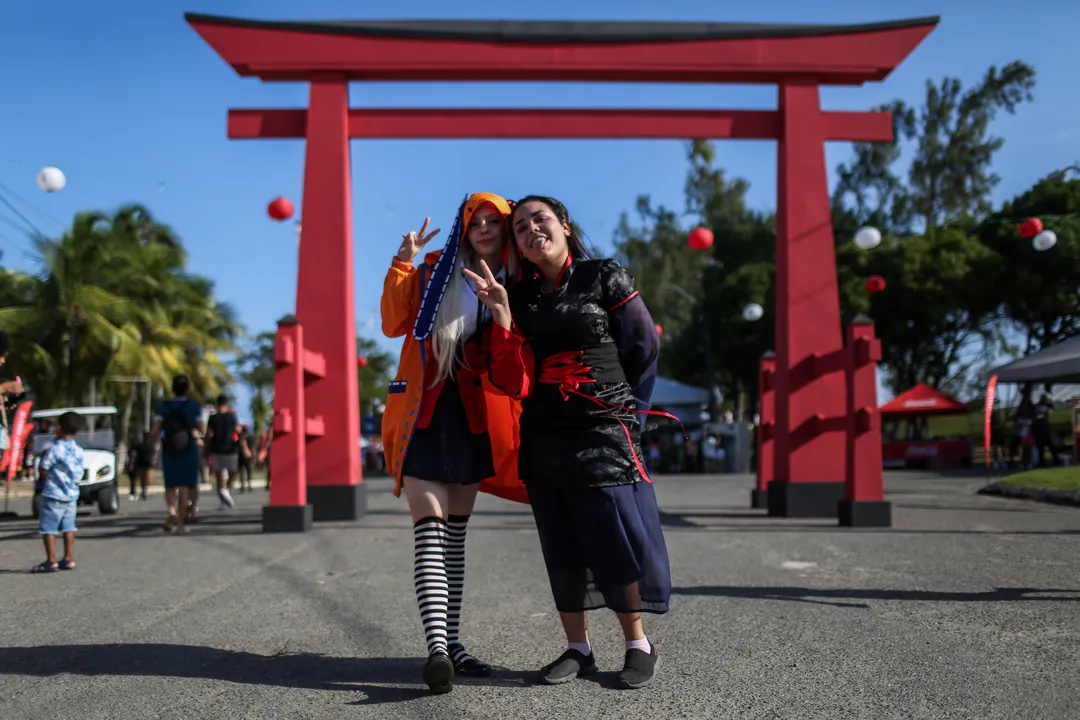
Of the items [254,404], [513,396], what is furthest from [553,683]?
[254,404]

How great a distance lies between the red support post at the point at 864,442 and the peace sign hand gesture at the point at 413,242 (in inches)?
257

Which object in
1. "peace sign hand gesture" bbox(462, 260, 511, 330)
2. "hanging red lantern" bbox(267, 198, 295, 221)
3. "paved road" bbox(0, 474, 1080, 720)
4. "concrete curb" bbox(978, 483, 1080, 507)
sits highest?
"hanging red lantern" bbox(267, 198, 295, 221)

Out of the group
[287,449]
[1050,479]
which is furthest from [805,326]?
[287,449]

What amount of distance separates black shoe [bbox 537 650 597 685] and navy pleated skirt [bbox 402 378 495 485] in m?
0.72

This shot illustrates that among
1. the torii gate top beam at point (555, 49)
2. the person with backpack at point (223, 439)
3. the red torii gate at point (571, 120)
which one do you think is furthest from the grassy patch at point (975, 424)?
the person with backpack at point (223, 439)

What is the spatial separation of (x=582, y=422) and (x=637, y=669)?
88 centimetres

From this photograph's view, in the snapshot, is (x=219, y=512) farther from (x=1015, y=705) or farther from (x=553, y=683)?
(x=1015, y=705)

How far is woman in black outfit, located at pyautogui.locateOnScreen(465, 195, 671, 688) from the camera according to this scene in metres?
3.48

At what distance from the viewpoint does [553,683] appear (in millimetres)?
3480

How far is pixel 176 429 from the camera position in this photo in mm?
9711

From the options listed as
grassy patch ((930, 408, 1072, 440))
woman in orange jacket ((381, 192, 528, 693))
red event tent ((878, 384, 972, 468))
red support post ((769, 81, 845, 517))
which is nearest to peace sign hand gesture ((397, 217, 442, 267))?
woman in orange jacket ((381, 192, 528, 693))

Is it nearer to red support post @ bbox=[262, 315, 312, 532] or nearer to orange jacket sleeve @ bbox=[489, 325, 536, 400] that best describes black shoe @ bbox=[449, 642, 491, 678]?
orange jacket sleeve @ bbox=[489, 325, 536, 400]

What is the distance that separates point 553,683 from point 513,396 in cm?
102

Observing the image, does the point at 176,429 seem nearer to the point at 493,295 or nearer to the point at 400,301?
the point at 400,301
